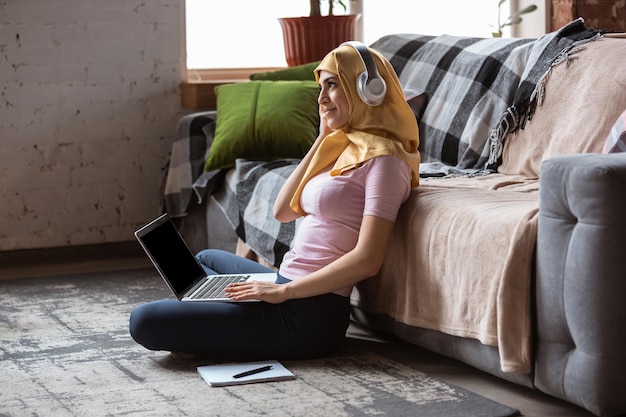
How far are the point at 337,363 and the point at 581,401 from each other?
71 cm

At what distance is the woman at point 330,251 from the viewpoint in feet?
8.15

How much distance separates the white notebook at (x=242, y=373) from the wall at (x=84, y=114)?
197 cm

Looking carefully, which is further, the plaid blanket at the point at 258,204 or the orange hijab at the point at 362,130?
the plaid blanket at the point at 258,204

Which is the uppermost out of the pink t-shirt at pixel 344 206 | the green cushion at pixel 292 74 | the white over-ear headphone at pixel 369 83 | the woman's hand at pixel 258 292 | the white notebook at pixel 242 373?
the white over-ear headphone at pixel 369 83

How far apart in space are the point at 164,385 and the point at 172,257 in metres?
0.47

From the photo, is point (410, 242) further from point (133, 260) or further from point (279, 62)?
point (279, 62)

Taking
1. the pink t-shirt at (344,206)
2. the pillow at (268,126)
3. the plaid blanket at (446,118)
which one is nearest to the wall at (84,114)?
the plaid blanket at (446,118)

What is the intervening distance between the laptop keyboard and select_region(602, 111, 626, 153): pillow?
1051 millimetres

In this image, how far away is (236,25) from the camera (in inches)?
182

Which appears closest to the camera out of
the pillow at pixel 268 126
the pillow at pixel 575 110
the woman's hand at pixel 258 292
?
the woman's hand at pixel 258 292

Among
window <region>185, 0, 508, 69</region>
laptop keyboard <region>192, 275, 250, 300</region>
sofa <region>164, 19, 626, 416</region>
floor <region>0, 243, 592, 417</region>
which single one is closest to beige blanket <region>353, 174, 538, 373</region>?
sofa <region>164, 19, 626, 416</region>

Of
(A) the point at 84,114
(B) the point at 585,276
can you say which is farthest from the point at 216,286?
(A) the point at 84,114

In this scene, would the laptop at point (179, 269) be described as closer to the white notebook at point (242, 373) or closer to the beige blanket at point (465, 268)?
the white notebook at point (242, 373)

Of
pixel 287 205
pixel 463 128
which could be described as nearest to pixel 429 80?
pixel 463 128
